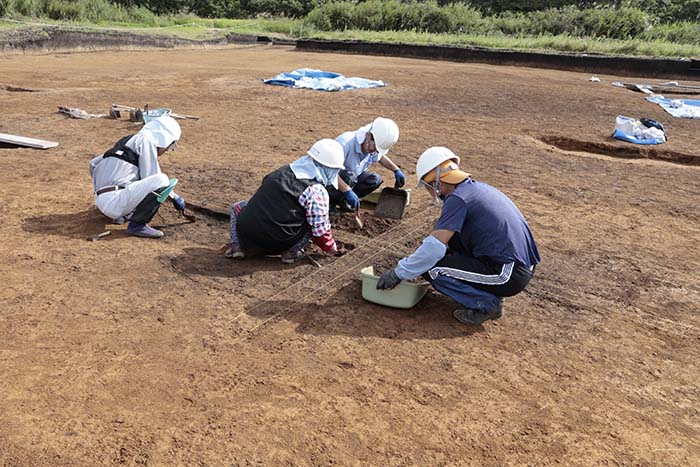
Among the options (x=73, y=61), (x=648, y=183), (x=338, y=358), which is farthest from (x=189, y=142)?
(x=73, y=61)

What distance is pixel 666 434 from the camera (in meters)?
2.75

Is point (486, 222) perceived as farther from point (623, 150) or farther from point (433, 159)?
point (623, 150)

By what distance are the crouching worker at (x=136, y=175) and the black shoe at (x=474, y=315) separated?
2624 millimetres

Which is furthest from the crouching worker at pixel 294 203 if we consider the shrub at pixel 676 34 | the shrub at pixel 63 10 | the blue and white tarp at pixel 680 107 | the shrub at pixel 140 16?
the shrub at pixel 140 16

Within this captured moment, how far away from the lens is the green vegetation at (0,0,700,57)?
21.7m

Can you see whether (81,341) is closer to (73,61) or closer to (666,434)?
(666,434)

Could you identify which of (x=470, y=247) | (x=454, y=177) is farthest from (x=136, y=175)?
(x=470, y=247)

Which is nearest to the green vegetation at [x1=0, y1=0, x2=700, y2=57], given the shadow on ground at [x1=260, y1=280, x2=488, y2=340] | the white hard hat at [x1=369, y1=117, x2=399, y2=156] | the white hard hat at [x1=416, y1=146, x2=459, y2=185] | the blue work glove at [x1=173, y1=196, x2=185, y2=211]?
the blue work glove at [x1=173, y1=196, x2=185, y2=211]

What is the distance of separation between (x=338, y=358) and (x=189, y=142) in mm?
5561

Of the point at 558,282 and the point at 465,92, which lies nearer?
→ the point at 558,282

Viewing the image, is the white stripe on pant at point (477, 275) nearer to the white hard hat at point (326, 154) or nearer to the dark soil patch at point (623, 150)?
the white hard hat at point (326, 154)

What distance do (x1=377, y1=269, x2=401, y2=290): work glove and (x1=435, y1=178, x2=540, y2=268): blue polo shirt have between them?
457 millimetres

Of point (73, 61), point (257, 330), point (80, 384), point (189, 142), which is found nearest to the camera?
point (80, 384)

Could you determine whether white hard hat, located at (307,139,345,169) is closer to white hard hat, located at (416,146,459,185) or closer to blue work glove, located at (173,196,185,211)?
white hard hat, located at (416,146,459,185)
